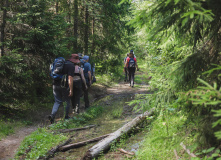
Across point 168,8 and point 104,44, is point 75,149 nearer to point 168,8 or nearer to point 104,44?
point 168,8

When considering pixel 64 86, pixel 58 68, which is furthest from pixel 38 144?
pixel 58 68

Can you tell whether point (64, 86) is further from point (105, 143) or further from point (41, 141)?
point (105, 143)

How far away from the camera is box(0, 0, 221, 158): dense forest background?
294 centimetres

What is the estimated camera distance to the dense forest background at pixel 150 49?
294cm

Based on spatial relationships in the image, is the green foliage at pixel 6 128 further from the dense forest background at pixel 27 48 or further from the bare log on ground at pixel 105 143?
the bare log on ground at pixel 105 143

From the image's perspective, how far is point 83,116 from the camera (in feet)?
26.5

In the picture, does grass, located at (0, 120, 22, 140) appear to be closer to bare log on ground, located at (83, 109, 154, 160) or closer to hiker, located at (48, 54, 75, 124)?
hiker, located at (48, 54, 75, 124)

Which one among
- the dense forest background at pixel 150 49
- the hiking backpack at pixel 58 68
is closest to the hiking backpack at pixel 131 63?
the dense forest background at pixel 150 49

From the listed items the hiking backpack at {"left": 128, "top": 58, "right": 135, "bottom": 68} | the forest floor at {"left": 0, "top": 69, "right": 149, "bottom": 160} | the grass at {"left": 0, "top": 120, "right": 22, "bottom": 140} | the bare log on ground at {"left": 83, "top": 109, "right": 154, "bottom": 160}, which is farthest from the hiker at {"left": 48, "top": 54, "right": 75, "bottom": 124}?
the hiking backpack at {"left": 128, "top": 58, "right": 135, "bottom": 68}

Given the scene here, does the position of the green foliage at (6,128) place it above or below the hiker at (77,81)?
below

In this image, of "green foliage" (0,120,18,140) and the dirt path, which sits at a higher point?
"green foliage" (0,120,18,140)

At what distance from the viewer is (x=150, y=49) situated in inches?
308

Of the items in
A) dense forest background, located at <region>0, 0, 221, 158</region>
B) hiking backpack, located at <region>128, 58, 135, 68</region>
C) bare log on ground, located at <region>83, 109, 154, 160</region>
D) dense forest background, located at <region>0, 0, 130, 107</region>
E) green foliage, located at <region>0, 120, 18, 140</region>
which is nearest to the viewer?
dense forest background, located at <region>0, 0, 221, 158</region>

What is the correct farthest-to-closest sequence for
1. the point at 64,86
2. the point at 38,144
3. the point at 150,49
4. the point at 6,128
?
the point at 150,49, the point at 64,86, the point at 6,128, the point at 38,144
